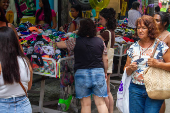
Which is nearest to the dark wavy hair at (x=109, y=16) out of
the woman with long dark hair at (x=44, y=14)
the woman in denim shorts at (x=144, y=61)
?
the woman in denim shorts at (x=144, y=61)

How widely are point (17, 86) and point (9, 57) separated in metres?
0.29

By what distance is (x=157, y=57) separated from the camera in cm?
252

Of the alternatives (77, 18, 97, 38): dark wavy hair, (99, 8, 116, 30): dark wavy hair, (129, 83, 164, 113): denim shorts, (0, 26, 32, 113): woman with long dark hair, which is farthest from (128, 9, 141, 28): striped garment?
(0, 26, 32, 113): woman with long dark hair

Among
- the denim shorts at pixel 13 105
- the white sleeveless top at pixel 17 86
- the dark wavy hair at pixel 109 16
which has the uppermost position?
the dark wavy hair at pixel 109 16

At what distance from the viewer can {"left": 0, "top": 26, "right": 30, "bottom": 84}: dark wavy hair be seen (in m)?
2.01

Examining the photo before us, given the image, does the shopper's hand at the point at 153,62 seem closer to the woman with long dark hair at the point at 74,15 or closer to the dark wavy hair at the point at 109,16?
the dark wavy hair at the point at 109,16

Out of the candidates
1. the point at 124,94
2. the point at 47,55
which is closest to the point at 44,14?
the point at 47,55

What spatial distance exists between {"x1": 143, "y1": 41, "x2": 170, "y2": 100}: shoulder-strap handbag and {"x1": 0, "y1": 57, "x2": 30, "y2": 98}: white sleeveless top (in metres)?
1.29

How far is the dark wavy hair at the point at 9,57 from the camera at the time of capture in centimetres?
201

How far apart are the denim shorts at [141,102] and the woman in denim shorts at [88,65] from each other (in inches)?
24.4

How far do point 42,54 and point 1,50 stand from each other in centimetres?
142

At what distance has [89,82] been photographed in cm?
313

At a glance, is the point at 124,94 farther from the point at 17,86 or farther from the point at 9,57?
the point at 9,57

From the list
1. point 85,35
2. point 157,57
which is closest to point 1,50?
point 85,35
